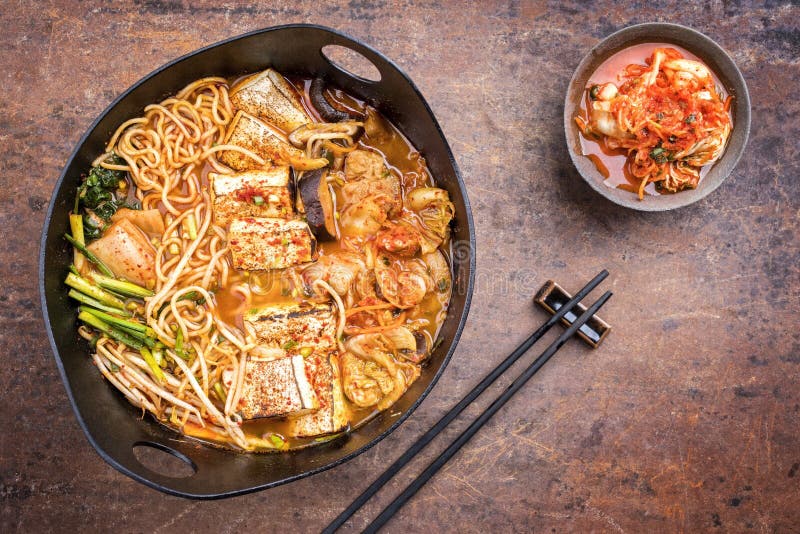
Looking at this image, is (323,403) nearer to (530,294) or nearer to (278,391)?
(278,391)

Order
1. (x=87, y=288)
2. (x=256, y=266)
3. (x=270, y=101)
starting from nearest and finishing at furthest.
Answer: (x=87, y=288)
(x=256, y=266)
(x=270, y=101)

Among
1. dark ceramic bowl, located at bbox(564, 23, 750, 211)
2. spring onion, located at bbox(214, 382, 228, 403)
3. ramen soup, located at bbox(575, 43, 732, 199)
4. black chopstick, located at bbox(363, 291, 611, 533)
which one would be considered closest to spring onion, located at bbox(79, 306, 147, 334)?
spring onion, located at bbox(214, 382, 228, 403)

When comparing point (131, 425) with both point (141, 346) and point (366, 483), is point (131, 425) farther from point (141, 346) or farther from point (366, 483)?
point (366, 483)

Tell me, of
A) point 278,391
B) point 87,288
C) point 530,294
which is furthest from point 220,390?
point 530,294

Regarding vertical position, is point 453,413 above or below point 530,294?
below

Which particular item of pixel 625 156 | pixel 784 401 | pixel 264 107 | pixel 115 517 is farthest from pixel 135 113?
pixel 784 401

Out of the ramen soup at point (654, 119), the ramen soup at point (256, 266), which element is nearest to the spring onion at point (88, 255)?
the ramen soup at point (256, 266)

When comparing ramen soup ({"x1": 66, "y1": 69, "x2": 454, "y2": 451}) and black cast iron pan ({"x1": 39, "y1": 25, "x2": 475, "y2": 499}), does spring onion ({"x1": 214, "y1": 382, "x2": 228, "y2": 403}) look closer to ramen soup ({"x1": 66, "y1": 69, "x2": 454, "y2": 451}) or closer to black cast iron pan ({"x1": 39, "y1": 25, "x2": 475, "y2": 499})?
ramen soup ({"x1": 66, "y1": 69, "x2": 454, "y2": 451})

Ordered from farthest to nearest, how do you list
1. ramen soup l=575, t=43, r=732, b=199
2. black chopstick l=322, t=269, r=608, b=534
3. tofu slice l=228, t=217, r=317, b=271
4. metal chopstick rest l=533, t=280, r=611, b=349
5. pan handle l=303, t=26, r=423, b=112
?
1. metal chopstick rest l=533, t=280, r=611, b=349
2. black chopstick l=322, t=269, r=608, b=534
3. ramen soup l=575, t=43, r=732, b=199
4. tofu slice l=228, t=217, r=317, b=271
5. pan handle l=303, t=26, r=423, b=112

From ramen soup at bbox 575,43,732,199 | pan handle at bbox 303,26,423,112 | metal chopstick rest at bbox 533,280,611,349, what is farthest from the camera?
metal chopstick rest at bbox 533,280,611,349
